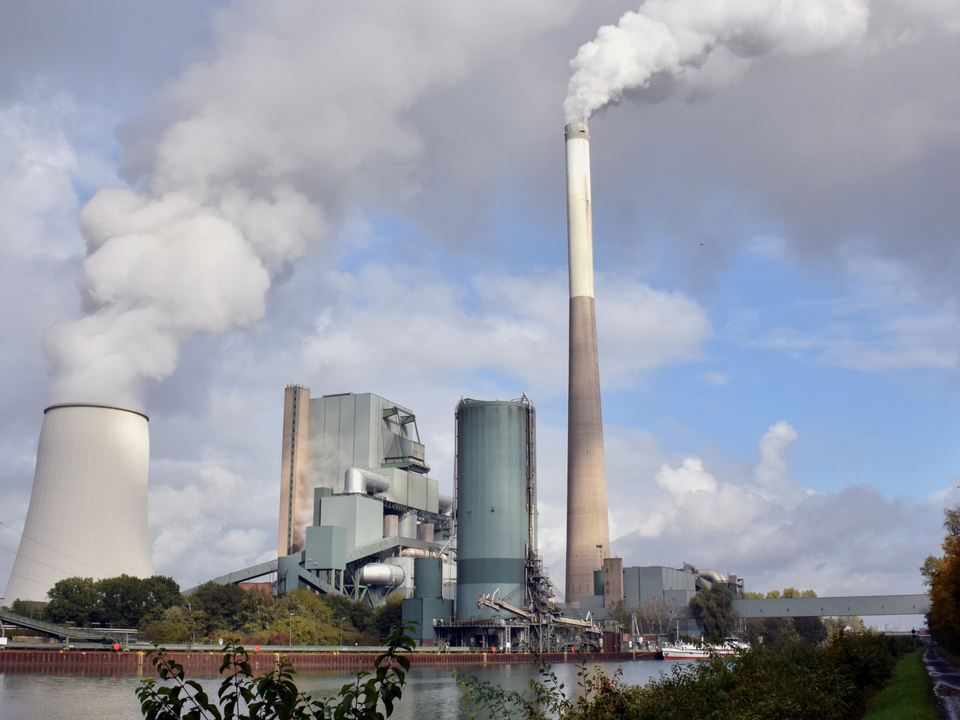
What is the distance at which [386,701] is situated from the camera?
216 inches

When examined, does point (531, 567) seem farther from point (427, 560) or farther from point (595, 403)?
point (595, 403)

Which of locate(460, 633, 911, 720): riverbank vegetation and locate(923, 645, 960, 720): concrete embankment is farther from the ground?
locate(460, 633, 911, 720): riverbank vegetation

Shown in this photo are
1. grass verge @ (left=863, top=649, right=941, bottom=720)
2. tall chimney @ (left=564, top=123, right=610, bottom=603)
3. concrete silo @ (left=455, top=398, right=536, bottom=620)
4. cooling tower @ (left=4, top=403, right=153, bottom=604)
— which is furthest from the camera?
tall chimney @ (left=564, top=123, right=610, bottom=603)

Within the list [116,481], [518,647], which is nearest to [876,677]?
[116,481]

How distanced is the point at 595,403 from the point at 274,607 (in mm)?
30660

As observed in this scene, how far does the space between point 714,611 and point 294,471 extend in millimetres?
45520

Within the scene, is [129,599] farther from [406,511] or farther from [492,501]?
[406,511]

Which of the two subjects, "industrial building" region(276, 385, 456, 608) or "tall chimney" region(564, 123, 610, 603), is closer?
"tall chimney" region(564, 123, 610, 603)

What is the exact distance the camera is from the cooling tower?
54.3m

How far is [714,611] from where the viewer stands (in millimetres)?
88062

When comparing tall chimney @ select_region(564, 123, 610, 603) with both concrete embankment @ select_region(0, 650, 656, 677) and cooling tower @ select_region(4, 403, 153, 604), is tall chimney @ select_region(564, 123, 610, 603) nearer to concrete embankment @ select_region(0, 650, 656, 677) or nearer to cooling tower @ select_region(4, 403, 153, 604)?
concrete embankment @ select_region(0, 650, 656, 677)

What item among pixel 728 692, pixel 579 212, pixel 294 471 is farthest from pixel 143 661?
pixel 579 212

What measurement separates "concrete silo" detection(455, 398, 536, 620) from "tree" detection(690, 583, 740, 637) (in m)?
20.2

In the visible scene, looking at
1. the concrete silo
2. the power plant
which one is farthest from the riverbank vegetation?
the concrete silo
